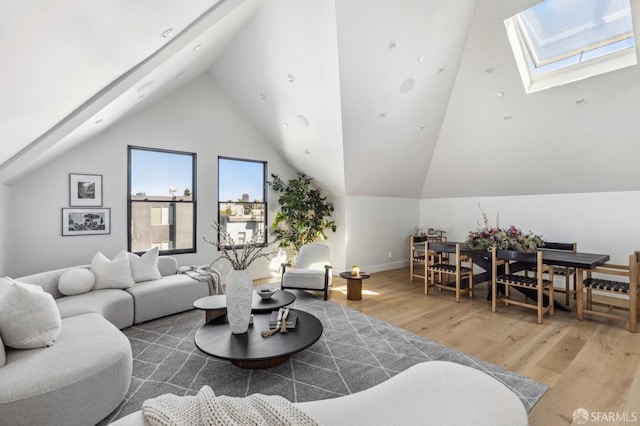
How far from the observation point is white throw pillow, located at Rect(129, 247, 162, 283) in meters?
3.77

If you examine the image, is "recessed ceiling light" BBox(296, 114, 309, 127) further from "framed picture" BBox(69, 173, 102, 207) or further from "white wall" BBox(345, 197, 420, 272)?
"framed picture" BBox(69, 173, 102, 207)

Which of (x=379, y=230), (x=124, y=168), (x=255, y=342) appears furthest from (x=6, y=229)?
(x=379, y=230)

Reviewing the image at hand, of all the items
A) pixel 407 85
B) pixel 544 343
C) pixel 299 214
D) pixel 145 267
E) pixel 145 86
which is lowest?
pixel 544 343

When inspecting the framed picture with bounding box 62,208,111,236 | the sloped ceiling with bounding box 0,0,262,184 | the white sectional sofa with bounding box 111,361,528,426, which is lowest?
the white sectional sofa with bounding box 111,361,528,426

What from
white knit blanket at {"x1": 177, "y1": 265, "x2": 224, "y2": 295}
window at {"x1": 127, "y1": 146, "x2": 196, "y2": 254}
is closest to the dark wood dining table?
white knit blanket at {"x1": 177, "y1": 265, "x2": 224, "y2": 295}

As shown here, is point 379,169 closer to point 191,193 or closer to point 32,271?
point 191,193

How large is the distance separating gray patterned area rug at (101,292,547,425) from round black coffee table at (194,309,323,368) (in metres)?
0.18

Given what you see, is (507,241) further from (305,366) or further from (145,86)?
(145,86)

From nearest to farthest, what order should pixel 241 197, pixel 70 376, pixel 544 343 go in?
pixel 70 376
pixel 544 343
pixel 241 197

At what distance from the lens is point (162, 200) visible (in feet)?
15.8

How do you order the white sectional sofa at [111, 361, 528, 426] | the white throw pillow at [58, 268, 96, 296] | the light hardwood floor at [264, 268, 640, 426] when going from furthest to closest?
the white throw pillow at [58, 268, 96, 296] → the light hardwood floor at [264, 268, 640, 426] → the white sectional sofa at [111, 361, 528, 426]

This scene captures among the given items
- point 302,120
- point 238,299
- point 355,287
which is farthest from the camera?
point 302,120

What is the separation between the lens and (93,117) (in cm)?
305

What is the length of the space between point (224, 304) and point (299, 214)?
303cm
